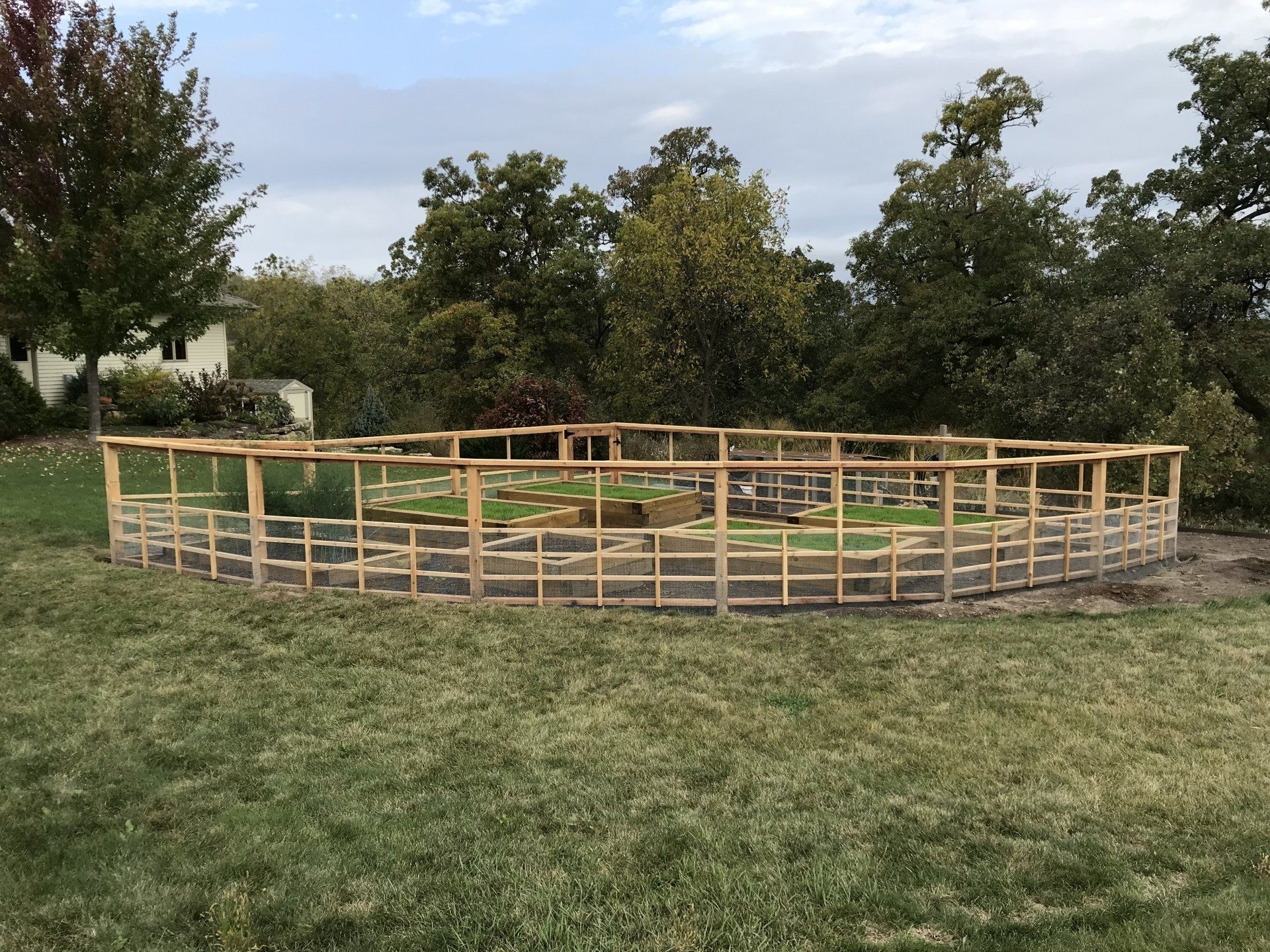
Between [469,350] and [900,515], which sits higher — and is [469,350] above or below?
above

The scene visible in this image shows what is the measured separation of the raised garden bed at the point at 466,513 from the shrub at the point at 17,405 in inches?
455

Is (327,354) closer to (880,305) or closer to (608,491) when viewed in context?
(880,305)

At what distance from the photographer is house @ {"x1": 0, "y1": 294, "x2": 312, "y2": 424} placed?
23219mm

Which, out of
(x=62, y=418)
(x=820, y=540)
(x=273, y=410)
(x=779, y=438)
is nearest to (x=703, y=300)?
(x=273, y=410)

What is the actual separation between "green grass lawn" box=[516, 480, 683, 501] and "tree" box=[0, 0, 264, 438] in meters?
9.34

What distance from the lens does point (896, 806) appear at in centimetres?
450

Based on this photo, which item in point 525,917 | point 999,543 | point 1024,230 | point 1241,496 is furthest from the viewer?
point 1024,230

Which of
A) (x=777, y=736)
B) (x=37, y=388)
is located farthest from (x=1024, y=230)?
(x=37, y=388)

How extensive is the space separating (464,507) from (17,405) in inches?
507

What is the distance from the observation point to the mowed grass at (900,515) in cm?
1153

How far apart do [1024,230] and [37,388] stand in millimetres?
24481

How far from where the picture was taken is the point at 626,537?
10367 mm

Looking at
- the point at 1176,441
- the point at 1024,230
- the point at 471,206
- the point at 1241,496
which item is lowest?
the point at 1241,496

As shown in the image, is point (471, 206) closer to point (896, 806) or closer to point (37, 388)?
point (37, 388)
